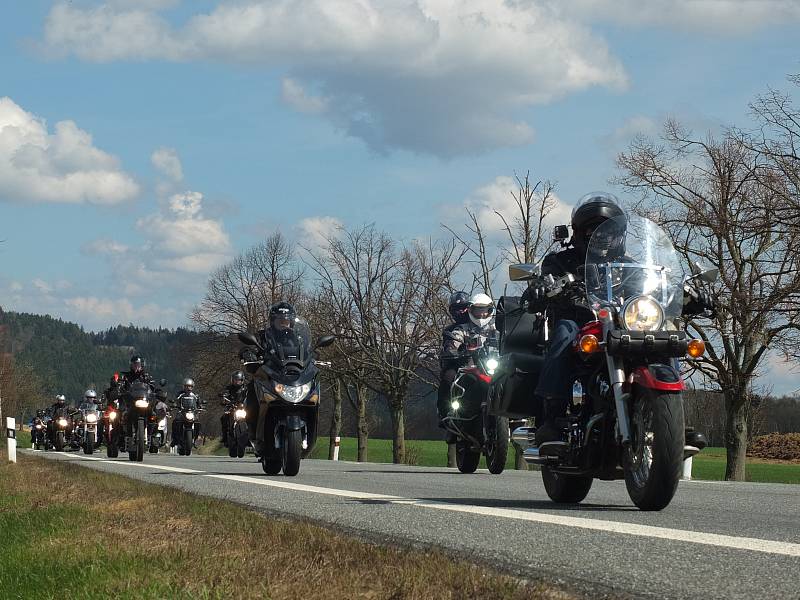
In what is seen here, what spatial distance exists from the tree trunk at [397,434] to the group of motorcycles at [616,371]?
31.7 metres

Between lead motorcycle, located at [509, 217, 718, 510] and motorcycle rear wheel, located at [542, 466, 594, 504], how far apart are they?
4 cm

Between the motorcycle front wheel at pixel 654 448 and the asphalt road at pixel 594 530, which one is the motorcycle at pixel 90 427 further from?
the motorcycle front wheel at pixel 654 448

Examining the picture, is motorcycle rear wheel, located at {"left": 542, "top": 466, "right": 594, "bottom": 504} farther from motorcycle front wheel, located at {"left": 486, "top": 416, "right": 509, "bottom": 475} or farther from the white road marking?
motorcycle front wheel, located at {"left": 486, "top": 416, "right": 509, "bottom": 475}

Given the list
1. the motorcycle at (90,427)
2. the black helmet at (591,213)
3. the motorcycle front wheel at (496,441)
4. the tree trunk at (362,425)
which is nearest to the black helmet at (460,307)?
the motorcycle front wheel at (496,441)

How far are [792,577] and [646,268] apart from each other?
330cm

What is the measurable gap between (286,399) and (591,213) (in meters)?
5.96

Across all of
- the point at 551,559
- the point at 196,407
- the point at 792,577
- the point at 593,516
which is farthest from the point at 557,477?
the point at 196,407

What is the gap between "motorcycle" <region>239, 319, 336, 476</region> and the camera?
12.8 m

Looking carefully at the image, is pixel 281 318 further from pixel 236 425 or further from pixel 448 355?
pixel 236 425

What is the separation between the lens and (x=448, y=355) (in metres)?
14.7

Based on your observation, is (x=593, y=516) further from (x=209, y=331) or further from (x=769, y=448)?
(x=769, y=448)

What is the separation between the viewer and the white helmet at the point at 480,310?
14.6 m

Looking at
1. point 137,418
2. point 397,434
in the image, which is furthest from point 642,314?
point 397,434

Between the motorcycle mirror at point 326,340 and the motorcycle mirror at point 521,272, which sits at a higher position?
the motorcycle mirror at point 521,272
